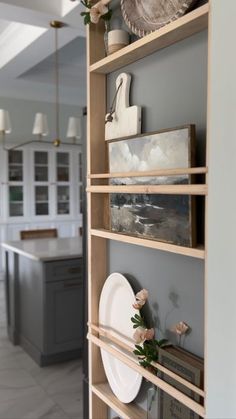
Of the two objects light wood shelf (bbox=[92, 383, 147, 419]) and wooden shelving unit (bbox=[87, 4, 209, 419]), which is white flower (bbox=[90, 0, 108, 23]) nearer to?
wooden shelving unit (bbox=[87, 4, 209, 419])

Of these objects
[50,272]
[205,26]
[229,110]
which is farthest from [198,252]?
[50,272]

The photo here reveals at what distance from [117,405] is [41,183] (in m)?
5.32

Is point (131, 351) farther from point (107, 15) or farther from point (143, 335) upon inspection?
point (107, 15)

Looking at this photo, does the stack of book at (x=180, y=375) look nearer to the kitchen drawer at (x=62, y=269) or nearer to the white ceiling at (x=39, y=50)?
the kitchen drawer at (x=62, y=269)

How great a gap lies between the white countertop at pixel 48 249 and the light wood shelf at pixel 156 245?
1.72 m

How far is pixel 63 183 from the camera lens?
6.67 metres

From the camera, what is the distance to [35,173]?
6371 millimetres

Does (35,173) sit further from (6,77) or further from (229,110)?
(229,110)

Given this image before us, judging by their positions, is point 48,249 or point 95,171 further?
point 48,249

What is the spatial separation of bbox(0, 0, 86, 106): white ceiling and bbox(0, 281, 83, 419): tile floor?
2681 millimetres

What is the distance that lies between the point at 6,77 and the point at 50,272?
3387mm

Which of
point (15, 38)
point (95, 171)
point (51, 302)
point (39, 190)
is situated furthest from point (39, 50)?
point (95, 171)

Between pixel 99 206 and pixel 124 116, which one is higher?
pixel 124 116

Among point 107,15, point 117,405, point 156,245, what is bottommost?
point 117,405
